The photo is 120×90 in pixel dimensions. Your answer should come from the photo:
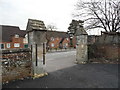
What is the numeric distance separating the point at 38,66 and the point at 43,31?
6.95ft

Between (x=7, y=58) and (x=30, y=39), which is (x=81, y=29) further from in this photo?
(x=7, y=58)

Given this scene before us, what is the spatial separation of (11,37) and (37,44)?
27.9 m

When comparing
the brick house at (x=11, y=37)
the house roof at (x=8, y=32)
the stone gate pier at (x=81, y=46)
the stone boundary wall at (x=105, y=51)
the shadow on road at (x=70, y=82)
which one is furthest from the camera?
the house roof at (x=8, y=32)

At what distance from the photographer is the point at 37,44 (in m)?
5.11

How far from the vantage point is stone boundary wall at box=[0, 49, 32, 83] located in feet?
14.2

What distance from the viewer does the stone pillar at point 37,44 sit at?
5.03 m

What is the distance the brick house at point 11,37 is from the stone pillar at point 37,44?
2622 cm

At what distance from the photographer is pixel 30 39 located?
17.3ft

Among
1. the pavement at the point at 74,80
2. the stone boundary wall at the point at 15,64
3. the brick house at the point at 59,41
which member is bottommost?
the pavement at the point at 74,80

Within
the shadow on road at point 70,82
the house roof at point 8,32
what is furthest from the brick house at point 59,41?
the shadow on road at point 70,82

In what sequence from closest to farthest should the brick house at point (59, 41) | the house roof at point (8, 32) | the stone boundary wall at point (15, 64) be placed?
the stone boundary wall at point (15, 64) → the house roof at point (8, 32) → the brick house at point (59, 41)

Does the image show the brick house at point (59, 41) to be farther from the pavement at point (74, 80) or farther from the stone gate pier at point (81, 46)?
the pavement at point (74, 80)

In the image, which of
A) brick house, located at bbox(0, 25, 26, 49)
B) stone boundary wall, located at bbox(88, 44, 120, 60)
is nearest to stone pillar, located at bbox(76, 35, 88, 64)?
stone boundary wall, located at bbox(88, 44, 120, 60)

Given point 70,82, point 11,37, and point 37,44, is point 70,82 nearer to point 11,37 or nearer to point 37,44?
point 37,44
